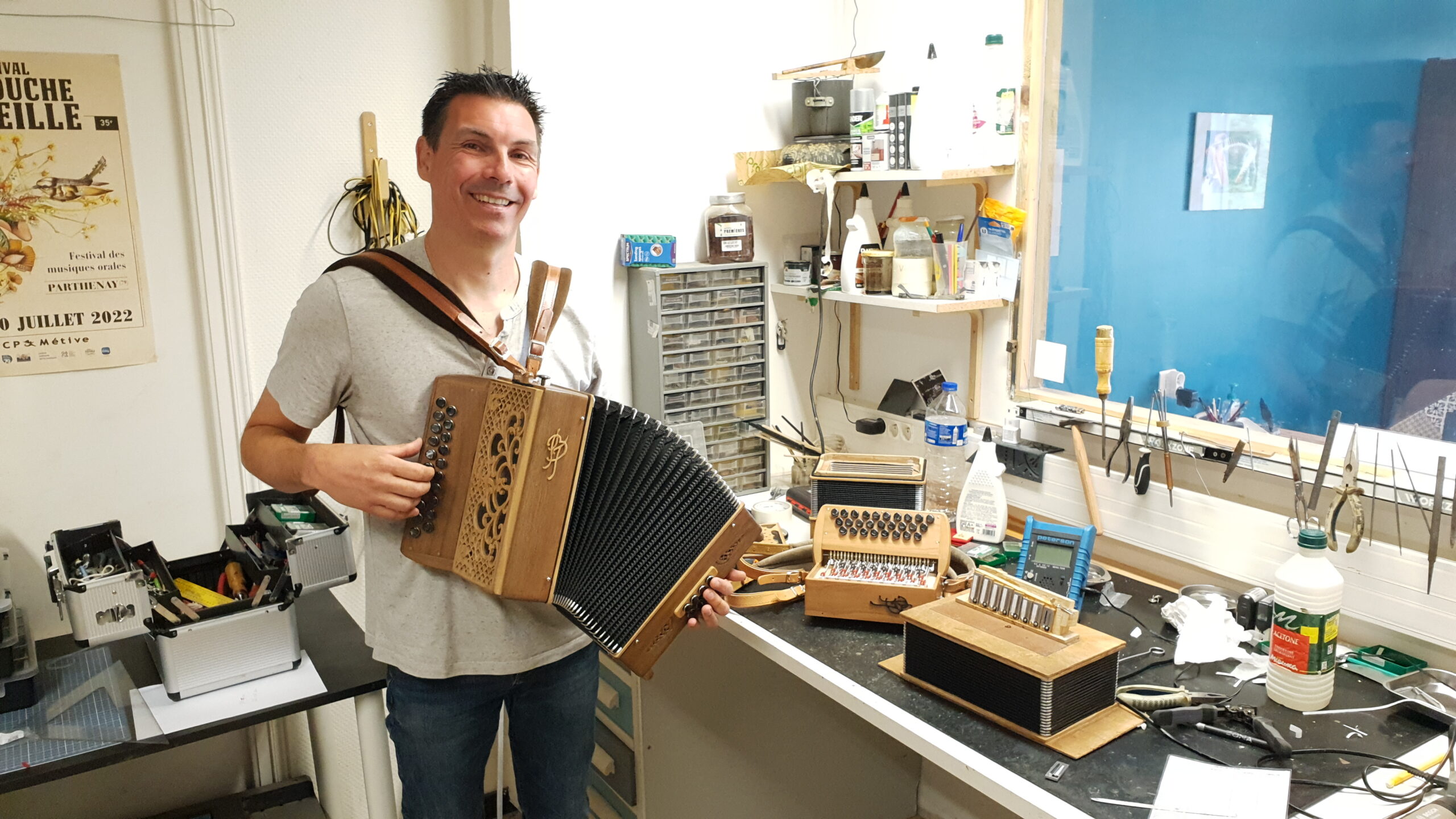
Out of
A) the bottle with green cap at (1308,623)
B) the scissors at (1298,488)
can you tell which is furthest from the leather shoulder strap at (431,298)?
the scissors at (1298,488)

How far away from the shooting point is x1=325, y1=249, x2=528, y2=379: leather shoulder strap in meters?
1.45

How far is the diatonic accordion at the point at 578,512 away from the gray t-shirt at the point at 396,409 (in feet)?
0.20

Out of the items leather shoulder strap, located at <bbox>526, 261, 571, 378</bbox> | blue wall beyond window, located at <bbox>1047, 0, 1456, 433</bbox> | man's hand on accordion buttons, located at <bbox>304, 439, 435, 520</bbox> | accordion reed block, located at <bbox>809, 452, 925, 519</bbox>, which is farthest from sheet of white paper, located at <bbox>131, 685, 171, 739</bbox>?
blue wall beyond window, located at <bbox>1047, 0, 1456, 433</bbox>

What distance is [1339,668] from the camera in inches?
61.2

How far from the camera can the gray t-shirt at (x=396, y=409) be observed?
1449 mm

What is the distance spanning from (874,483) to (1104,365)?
0.53m

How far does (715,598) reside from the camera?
1459 millimetres

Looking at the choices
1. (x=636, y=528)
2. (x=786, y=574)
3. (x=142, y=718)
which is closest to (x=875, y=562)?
(x=786, y=574)

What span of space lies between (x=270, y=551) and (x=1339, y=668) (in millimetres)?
1882

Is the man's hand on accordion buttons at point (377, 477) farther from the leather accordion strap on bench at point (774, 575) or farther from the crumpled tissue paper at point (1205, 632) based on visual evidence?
the crumpled tissue paper at point (1205, 632)

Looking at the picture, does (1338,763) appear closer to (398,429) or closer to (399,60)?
(398,429)

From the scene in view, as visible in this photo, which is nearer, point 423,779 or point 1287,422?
point 423,779

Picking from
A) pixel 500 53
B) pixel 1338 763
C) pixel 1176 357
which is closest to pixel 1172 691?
pixel 1338 763

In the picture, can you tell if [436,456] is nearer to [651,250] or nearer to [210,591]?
[210,591]
